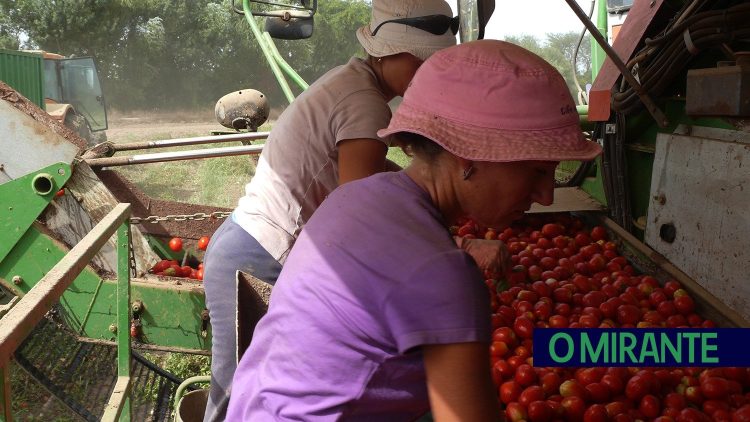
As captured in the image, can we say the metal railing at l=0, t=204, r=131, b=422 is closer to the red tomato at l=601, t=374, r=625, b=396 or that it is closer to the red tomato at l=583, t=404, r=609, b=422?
the red tomato at l=583, t=404, r=609, b=422

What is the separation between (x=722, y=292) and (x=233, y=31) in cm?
3214

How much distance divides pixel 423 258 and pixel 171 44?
33271 millimetres

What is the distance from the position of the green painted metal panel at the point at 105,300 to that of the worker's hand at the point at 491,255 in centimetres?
175

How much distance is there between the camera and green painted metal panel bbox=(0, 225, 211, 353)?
10.9 feet

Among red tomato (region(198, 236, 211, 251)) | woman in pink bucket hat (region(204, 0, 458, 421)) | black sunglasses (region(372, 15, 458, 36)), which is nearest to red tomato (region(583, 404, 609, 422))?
woman in pink bucket hat (region(204, 0, 458, 421))

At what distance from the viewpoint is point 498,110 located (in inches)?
42.9

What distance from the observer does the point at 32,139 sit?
3.59 m

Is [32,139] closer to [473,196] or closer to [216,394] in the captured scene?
[216,394]

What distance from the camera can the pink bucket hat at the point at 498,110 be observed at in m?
1.08

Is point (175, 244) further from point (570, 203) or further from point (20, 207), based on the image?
point (570, 203)

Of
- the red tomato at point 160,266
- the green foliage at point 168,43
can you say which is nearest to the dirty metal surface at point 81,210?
the red tomato at point 160,266

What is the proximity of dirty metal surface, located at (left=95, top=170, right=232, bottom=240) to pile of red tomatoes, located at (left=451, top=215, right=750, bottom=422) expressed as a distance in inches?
65.6

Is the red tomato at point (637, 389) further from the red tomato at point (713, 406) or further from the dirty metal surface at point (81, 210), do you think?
the dirty metal surface at point (81, 210)

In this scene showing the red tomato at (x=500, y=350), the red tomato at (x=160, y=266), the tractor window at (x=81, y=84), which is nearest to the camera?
the red tomato at (x=500, y=350)
